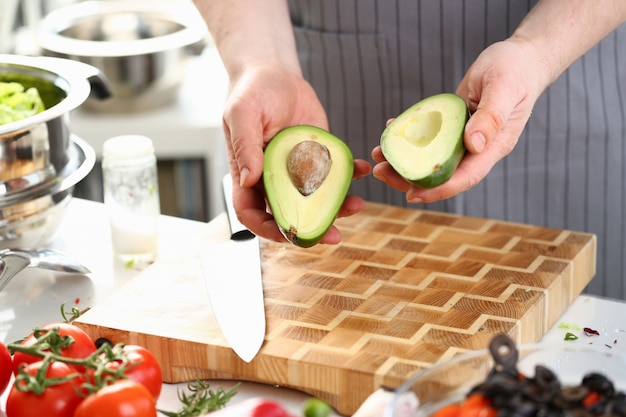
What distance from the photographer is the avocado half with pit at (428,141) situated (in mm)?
1050

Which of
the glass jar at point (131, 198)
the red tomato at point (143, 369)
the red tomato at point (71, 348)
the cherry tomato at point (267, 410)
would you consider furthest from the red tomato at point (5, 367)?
the glass jar at point (131, 198)

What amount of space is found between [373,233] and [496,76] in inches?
11.4

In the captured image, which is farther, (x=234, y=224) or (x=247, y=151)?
(x=234, y=224)

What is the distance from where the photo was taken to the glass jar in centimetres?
130

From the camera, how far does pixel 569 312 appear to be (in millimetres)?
1179

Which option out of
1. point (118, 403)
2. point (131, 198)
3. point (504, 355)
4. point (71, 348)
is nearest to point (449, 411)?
point (504, 355)

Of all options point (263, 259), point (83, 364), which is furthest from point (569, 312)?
point (83, 364)

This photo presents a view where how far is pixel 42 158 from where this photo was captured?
3.94ft

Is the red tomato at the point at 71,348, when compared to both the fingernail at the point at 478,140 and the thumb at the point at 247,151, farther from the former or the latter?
the fingernail at the point at 478,140

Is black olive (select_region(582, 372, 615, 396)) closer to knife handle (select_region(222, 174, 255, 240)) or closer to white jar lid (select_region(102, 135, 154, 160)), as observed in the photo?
knife handle (select_region(222, 174, 255, 240))

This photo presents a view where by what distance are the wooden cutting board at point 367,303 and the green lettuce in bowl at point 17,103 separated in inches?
10.9

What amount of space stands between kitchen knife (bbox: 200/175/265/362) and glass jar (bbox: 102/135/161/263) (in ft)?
0.38

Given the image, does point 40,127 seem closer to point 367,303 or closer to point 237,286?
point 237,286

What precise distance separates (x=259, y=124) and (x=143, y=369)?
0.39 metres
